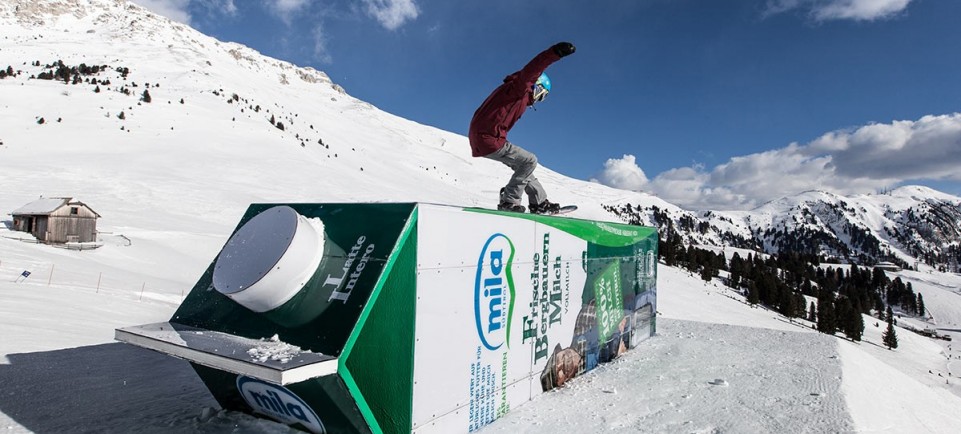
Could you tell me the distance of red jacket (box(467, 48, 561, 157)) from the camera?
5785 millimetres

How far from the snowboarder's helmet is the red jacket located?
127 millimetres

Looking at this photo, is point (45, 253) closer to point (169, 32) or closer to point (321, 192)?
point (321, 192)

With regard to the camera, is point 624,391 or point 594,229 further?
point 594,229

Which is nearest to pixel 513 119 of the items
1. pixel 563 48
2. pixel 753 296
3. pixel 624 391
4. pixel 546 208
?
pixel 563 48

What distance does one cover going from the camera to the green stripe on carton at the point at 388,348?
3441 millimetres

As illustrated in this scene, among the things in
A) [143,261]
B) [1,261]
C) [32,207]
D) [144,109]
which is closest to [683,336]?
[1,261]

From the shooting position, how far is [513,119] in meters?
6.21

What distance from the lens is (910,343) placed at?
75.2 meters

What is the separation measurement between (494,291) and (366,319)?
164 cm

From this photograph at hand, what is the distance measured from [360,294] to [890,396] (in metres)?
6.70

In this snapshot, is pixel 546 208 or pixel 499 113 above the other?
pixel 499 113

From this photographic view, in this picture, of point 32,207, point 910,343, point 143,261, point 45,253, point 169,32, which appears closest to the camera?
point 45,253

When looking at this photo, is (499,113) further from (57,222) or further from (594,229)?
(57,222)

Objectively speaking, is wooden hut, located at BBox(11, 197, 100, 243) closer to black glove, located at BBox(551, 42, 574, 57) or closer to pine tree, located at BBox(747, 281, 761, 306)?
black glove, located at BBox(551, 42, 574, 57)
